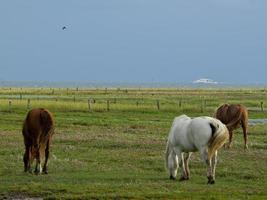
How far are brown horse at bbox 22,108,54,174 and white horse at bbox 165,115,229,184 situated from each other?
3.82m

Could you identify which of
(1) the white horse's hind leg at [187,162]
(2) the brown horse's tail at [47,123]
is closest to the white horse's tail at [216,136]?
(1) the white horse's hind leg at [187,162]

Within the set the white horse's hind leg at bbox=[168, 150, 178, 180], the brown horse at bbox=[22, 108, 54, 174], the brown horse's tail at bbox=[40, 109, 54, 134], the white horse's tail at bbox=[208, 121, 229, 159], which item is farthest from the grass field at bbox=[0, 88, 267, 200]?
the brown horse's tail at bbox=[40, 109, 54, 134]

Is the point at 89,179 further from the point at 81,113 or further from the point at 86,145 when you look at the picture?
the point at 81,113

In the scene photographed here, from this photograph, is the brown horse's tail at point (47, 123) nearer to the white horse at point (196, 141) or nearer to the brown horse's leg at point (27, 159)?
the brown horse's leg at point (27, 159)

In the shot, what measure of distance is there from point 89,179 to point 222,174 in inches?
164

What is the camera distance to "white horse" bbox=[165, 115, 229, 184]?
16094mm

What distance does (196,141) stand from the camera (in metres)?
16.4

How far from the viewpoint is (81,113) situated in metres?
50.2

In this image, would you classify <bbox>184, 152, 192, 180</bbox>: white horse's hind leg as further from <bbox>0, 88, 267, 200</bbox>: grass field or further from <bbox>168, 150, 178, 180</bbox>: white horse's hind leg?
<bbox>168, 150, 178, 180</bbox>: white horse's hind leg

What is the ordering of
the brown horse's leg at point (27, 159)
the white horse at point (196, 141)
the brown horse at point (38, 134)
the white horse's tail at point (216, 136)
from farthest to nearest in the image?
1. the brown horse's leg at point (27, 159)
2. the brown horse at point (38, 134)
3. the white horse at point (196, 141)
4. the white horse's tail at point (216, 136)

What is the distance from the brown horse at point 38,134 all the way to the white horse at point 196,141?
3820 millimetres

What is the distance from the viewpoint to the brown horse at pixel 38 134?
18.5 metres

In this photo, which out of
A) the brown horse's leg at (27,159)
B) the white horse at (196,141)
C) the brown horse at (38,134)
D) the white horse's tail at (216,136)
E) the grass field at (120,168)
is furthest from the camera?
the brown horse's leg at (27,159)

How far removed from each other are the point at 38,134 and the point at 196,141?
5.05m
